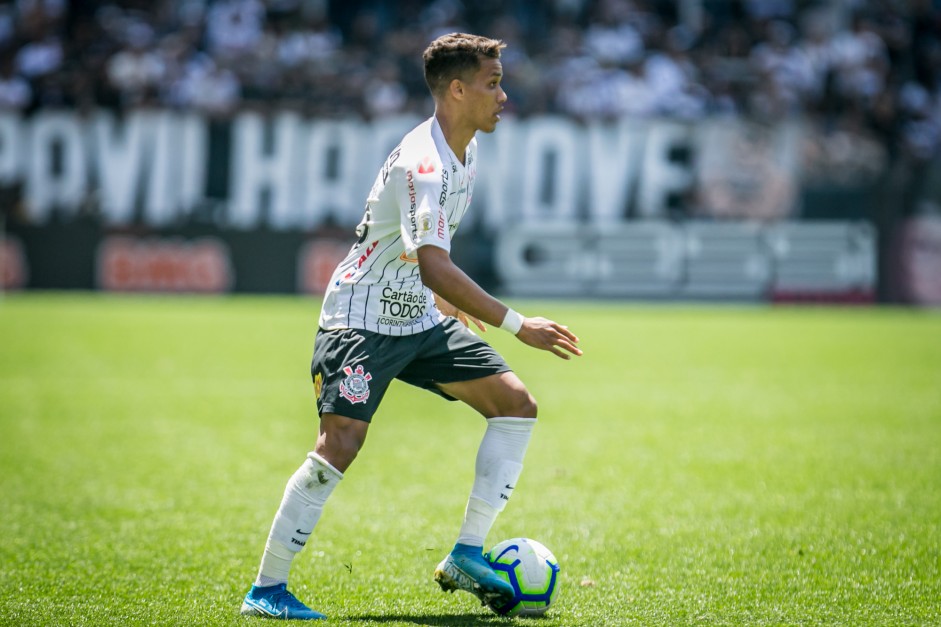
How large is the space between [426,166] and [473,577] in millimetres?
1688

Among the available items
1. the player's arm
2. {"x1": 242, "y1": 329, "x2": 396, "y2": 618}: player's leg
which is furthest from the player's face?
{"x1": 242, "y1": 329, "x2": 396, "y2": 618}: player's leg

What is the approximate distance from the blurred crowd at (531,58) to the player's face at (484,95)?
707 inches

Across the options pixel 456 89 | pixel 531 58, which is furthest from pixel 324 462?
pixel 531 58

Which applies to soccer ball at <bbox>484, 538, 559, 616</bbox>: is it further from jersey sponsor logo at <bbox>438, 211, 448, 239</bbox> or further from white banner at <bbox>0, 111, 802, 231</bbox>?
white banner at <bbox>0, 111, 802, 231</bbox>

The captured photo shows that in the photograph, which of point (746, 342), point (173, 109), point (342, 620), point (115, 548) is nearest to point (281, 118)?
point (173, 109)

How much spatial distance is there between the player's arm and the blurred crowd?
60.5 feet

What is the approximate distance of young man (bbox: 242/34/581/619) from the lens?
4.63m

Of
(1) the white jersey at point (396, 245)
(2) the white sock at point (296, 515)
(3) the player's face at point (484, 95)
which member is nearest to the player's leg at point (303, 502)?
(2) the white sock at point (296, 515)

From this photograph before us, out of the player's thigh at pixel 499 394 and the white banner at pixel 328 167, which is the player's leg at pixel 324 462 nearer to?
the player's thigh at pixel 499 394

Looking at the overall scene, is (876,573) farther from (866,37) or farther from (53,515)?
(866,37)

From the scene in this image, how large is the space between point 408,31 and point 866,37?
931 cm

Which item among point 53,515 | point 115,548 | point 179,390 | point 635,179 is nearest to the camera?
point 115,548

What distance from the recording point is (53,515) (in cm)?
662

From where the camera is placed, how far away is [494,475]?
5027 mm
